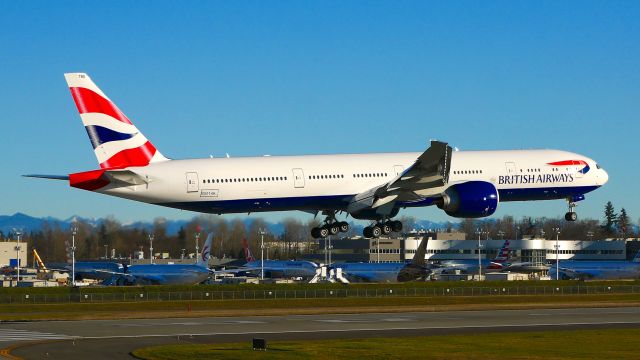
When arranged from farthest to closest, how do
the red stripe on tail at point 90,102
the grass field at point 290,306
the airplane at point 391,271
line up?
1. the airplane at point 391,271
2. the grass field at point 290,306
3. the red stripe on tail at point 90,102

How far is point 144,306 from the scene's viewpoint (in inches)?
3115

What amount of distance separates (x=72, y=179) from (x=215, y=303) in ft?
74.3

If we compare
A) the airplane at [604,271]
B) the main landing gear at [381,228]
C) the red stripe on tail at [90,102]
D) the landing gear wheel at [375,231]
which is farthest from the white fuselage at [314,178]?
the airplane at [604,271]

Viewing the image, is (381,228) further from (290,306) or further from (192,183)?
(192,183)

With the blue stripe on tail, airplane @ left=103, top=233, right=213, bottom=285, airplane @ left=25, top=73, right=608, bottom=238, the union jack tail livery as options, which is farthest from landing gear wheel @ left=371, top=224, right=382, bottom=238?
airplane @ left=103, top=233, right=213, bottom=285

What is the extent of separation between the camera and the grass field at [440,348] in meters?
42.1

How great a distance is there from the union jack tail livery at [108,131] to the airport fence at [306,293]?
68.5 ft

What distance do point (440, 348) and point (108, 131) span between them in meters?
31.2

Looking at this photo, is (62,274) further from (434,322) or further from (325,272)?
(434,322)

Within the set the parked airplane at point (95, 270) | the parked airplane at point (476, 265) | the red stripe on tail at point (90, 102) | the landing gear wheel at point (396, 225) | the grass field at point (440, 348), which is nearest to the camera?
the grass field at point (440, 348)

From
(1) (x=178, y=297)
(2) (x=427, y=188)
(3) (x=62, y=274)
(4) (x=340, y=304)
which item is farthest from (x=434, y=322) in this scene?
(3) (x=62, y=274)

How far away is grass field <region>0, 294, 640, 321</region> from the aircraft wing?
8627 mm

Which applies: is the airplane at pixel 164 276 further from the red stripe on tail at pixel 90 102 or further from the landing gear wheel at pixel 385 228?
the red stripe on tail at pixel 90 102

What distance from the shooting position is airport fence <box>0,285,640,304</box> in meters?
84.8
